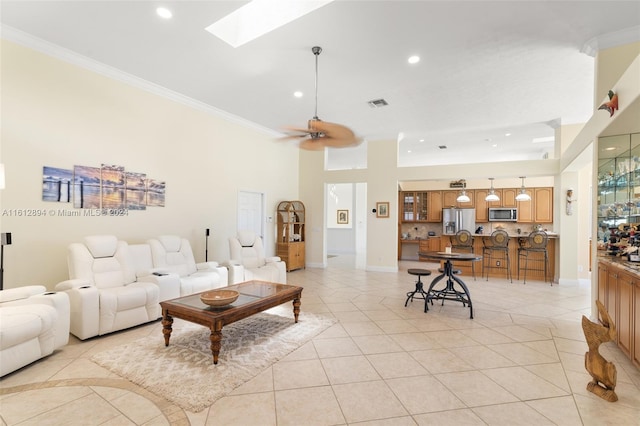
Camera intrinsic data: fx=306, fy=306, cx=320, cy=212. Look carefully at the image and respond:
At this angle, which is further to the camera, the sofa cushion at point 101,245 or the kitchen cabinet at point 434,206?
the kitchen cabinet at point 434,206

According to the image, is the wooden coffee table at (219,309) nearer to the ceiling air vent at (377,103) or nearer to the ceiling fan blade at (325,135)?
the ceiling fan blade at (325,135)

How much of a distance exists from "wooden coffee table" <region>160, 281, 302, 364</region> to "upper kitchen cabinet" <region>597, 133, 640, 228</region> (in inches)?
150

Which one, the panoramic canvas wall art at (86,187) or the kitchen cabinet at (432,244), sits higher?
the panoramic canvas wall art at (86,187)

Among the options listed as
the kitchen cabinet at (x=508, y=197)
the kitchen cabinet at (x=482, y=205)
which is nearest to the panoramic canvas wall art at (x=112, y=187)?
the kitchen cabinet at (x=482, y=205)

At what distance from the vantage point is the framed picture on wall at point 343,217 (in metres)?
12.0

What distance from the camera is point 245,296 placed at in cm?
351

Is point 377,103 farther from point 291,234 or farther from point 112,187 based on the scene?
point 112,187

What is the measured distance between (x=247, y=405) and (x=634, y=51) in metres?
5.35

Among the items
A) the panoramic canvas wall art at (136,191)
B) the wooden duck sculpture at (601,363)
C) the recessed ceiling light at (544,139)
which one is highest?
the recessed ceiling light at (544,139)

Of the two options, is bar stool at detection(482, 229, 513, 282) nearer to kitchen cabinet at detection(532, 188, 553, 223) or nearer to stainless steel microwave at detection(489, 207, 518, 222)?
stainless steel microwave at detection(489, 207, 518, 222)

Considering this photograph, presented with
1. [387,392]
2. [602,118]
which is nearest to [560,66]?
[602,118]

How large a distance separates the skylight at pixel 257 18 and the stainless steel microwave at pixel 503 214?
8.95 m

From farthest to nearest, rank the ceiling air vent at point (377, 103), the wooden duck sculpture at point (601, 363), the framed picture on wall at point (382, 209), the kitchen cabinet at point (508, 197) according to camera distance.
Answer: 1. the kitchen cabinet at point (508, 197)
2. the framed picture on wall at point (382, 209)
3. the ceiling air vent at point (377, 103)
4. the wooden duck sculpture at point (601, 363)

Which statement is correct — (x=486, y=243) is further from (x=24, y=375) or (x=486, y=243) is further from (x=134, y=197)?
(x=24, y=375)
